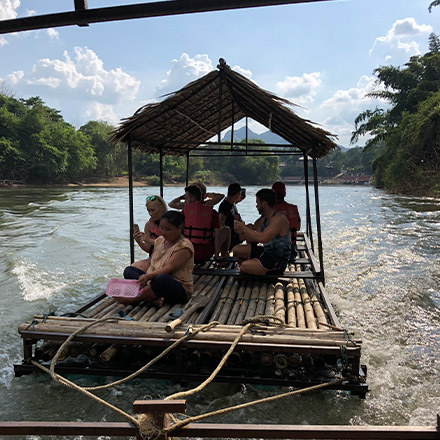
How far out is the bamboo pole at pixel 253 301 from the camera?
4090 millimetres

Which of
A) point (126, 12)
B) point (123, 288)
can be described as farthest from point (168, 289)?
point (126, 12)

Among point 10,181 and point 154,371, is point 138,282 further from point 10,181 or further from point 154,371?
point 10,181

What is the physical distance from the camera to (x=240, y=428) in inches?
65.9

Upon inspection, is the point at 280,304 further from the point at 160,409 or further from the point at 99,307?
the point at 160,409

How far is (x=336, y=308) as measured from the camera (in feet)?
20.4

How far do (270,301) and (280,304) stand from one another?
0.55 ft

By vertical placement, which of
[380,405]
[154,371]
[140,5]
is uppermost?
[140,5]

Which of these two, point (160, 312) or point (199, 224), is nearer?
point (160, 312)

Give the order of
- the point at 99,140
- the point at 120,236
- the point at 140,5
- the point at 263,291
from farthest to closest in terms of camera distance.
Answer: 1. the point at 99,140
2. the point at 120,236
3. the point at 263,291
4. the point at 140,5

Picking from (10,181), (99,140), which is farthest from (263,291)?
(99,140)

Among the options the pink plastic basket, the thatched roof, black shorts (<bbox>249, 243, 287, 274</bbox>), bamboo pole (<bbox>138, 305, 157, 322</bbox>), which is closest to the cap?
the thatched roof

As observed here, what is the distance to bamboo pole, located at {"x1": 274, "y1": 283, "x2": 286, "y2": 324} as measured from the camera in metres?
3.98

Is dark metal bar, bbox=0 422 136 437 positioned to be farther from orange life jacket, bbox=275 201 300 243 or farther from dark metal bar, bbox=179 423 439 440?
orange life jacket, bbox=275 201 300 243

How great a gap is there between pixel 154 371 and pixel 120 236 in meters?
10.8
